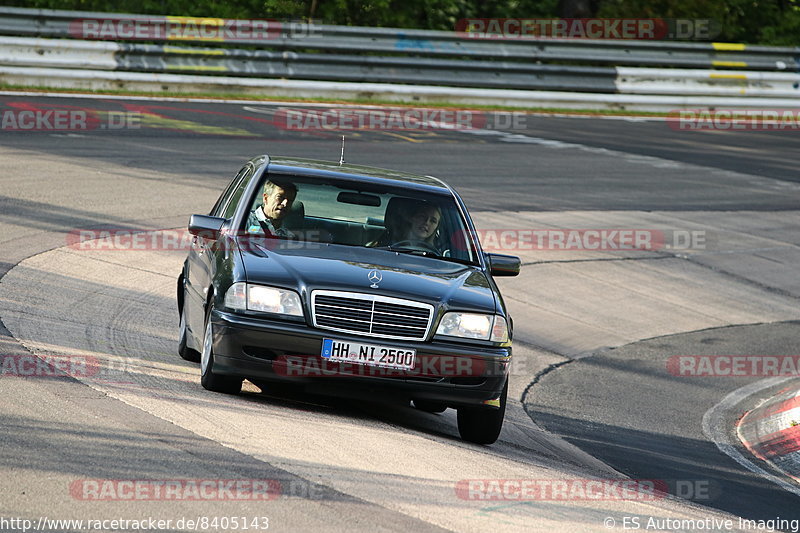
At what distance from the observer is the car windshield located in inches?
329

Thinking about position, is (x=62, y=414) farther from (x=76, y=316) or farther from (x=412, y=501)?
(x=76, y=316)

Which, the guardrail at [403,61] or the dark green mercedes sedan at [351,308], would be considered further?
the guardrail at [403,61]

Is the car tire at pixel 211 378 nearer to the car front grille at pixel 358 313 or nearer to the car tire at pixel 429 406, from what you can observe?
the car front grille at pixel 358 313

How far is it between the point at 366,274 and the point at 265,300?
0.64 meters

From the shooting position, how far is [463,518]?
5738 mm

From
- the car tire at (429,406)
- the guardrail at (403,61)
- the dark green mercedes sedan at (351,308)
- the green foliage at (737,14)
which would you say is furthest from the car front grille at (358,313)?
the green foliage at (737,14)

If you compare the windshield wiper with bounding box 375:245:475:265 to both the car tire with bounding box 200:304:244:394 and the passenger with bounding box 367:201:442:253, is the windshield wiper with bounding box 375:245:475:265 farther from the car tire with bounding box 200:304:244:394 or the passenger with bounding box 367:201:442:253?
the car tire with bounding box 200:304:244:394

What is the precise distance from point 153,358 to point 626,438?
3565 millimetres

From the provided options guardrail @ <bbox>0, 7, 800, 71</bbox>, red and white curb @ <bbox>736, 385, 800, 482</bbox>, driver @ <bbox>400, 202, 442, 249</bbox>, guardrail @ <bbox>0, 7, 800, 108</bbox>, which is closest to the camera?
driver @ <bbox>400, 202, 442, 249</bbox>

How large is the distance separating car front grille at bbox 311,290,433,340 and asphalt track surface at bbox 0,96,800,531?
22.6 inches

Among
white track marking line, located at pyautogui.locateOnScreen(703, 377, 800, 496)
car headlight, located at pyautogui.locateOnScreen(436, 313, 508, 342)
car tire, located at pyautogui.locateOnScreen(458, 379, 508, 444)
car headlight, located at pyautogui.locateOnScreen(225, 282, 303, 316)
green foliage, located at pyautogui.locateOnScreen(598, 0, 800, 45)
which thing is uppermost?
green foliage, located at pyautogui.locateOnScreen(598, 0, 800, 45)

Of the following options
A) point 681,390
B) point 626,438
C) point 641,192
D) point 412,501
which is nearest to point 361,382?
point 412,501

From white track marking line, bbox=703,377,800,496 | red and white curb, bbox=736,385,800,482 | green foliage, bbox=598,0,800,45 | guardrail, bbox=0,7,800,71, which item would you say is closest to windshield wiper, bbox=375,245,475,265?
white track marking line, bbox=703,377,800,496

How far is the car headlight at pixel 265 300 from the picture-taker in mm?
7320
